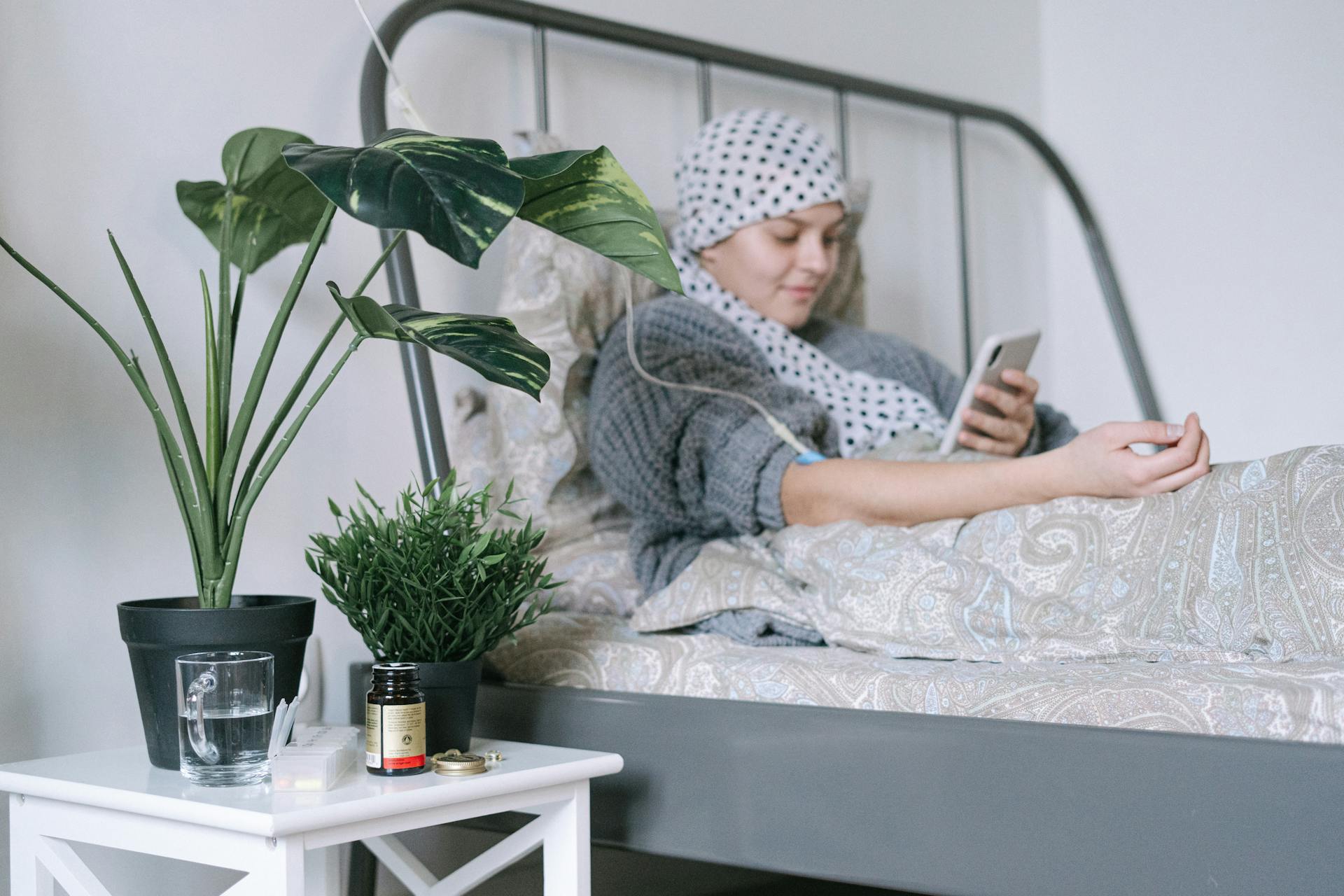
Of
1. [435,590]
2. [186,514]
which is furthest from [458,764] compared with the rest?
[186,514]

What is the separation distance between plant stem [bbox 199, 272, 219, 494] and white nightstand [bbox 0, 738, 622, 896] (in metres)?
0.23

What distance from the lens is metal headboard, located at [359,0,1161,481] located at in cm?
139

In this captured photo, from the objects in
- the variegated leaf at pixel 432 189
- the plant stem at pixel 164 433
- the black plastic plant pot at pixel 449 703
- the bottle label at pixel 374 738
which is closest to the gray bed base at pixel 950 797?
the black plastic plant pot at pixel 449 703

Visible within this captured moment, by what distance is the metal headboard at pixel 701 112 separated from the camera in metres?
1.39

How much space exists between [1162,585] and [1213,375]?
4.43ft

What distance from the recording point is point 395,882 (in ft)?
4.96

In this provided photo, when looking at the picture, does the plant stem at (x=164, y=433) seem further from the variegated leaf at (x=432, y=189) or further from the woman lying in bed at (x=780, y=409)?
the woman lying in bed at (x=780, y=409)

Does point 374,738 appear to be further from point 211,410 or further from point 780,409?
point 780,409

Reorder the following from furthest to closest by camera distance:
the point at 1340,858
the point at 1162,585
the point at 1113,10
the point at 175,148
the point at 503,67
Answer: the point at 1113,10 → the point at 503,67 → the point at 175,148 → the point at 1162,585 → the point at 1340,858

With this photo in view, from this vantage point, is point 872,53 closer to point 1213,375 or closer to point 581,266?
point 1213,375

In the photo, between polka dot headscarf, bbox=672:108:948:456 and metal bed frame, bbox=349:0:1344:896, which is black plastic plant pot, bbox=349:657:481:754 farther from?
polka dot headscarf, bbox=672:108:948:456

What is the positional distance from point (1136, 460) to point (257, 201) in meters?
0.84

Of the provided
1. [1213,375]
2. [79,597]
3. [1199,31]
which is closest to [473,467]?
[79,597]

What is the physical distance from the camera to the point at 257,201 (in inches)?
48.6
